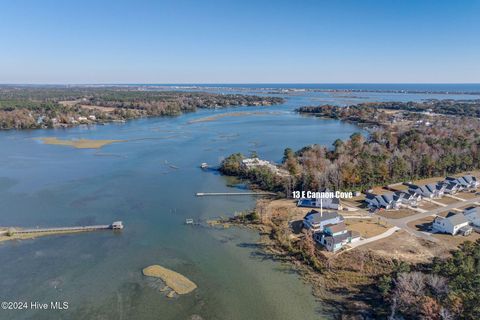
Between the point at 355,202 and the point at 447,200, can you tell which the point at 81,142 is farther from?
the point at 447,200

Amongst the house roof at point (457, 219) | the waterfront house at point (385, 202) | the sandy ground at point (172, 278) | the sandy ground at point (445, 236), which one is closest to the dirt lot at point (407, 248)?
the sandy ground at point (445, 236)

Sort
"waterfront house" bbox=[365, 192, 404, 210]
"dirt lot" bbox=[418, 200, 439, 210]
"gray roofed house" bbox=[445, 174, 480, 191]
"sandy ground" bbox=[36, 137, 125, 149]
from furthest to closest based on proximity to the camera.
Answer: "sandy ground" bbox=[36, 137, 125, 149] < "gray roofed house" bbox=[445, 174, 480, 191] < "dirt lot" bbox=[418, 200, 439, 210] < "waterfront house" bbox=[365, 192, 404, 210]

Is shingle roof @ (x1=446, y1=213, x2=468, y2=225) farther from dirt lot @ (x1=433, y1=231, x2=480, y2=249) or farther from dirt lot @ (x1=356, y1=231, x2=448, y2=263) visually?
dirt lot @ (x1=356, y1=231, x2=448, y2=263)

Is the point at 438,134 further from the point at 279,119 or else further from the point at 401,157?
the point at 279,119

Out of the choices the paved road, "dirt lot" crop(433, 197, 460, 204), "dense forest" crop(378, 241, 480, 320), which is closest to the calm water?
"dense forest" crop(378, 241, 480, 320)

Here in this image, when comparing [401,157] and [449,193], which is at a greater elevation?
[401,157]

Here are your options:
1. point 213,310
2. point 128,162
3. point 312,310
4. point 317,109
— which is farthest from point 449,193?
point 317,109
